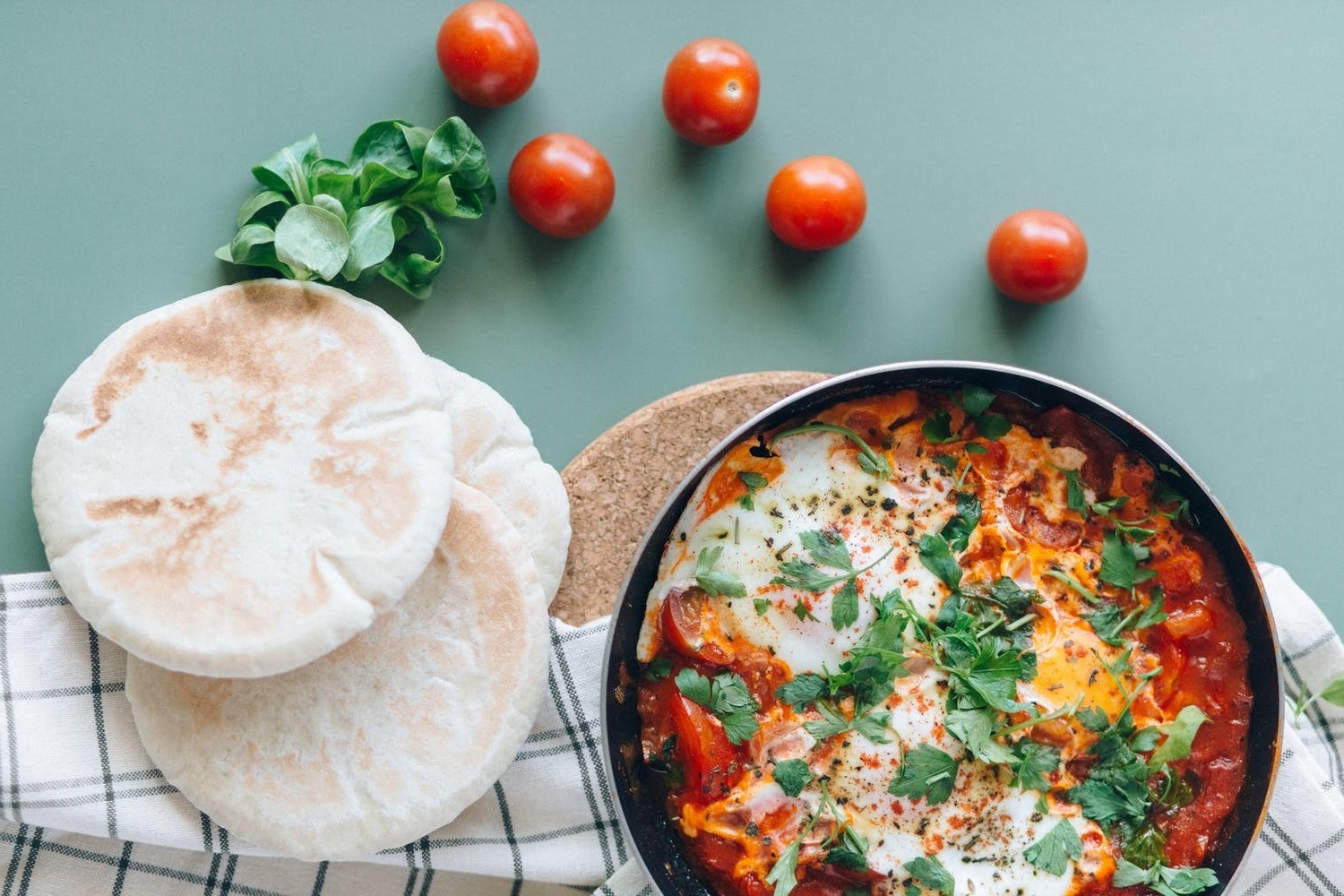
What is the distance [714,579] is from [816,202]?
3.60 feet

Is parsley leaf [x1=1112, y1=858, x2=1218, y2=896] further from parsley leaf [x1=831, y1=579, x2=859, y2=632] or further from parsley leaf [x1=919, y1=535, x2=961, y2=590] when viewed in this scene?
parsley leaf [x1=831, y1=579, x2=859, y2=632]

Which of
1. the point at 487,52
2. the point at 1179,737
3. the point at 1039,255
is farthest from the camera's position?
the point at 1039,255

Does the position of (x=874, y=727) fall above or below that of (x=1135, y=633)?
below

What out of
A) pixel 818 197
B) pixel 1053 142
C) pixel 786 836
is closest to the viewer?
pixel 786 836

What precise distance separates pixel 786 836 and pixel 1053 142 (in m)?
2.16

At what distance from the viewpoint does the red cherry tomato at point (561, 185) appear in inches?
119

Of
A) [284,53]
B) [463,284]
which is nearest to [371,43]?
[284,53]

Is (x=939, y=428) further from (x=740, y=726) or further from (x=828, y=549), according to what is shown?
(x=740, y=726)

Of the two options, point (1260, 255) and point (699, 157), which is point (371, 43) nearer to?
point (699, 157)

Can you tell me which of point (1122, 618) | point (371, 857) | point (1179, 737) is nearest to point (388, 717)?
point (371, 857)

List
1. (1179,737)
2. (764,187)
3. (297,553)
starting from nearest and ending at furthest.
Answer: (297,553) < (1179,737) < (764,187)

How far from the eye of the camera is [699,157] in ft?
10.6

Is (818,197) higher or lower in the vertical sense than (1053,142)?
lower

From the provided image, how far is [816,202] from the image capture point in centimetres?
306
